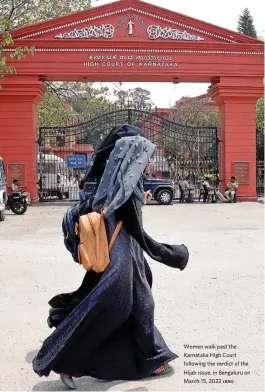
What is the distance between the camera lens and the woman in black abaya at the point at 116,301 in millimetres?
3324

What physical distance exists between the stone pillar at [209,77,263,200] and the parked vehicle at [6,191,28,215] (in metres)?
7.37

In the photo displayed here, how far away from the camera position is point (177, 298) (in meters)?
5.75

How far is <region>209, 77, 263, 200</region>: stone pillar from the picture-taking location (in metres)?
19.7

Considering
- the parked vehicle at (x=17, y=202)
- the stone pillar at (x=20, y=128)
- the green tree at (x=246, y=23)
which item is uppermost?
the green tree at (x=246, y=23)

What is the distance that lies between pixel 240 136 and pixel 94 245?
17154 millimetres

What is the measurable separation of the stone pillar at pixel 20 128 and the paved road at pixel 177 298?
7.46m

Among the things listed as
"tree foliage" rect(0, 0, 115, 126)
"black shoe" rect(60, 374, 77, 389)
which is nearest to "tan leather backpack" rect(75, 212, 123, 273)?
"black shoe" rect(60, 374, 77, 389)

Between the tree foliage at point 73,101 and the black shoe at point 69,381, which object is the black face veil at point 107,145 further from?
the tree foliage at point 73,101

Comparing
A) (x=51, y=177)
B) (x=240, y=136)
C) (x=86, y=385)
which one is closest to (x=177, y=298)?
(x=86, y=385)

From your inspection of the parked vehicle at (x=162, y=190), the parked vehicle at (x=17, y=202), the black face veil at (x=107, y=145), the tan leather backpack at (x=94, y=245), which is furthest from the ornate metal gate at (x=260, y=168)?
the tan leather backpack at (x=94, y=245)

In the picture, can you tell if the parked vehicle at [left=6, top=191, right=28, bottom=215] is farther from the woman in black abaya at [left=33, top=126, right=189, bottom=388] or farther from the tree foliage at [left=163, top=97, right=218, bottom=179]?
the woman in black abaya at [left=33, top=126, right=189, bottom=388]

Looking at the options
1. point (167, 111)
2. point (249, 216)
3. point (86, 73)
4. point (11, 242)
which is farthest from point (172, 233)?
point (167, 111)

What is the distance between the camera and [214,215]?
1509 centimetres

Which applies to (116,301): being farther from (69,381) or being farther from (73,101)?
(73,101)
